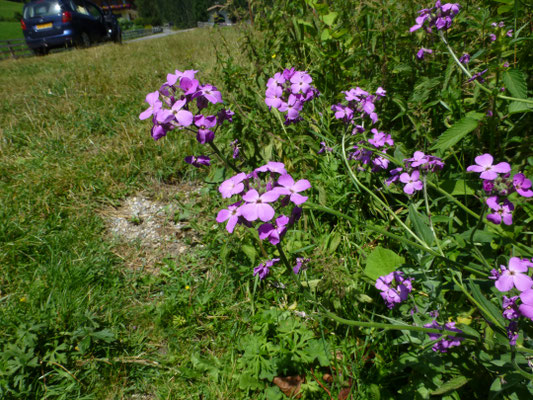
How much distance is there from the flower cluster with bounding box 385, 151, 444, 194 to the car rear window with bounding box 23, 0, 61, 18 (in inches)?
533

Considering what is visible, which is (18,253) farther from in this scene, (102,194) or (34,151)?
(34,151)

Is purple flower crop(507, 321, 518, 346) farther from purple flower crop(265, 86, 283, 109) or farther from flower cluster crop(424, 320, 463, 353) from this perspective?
purple flower crop(265, 86, 283, 109)

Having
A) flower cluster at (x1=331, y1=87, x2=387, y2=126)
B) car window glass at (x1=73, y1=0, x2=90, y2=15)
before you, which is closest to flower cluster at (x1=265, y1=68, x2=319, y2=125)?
flower cluster at (x1=331, y1=87, x2=387, y2=126)

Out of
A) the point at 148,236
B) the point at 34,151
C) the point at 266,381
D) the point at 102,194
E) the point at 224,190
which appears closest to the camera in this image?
the point at 224,190

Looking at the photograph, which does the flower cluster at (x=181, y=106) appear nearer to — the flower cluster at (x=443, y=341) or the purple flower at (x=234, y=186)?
the purple flower at (x=234, y=186)

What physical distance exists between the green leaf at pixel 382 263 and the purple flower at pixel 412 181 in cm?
30

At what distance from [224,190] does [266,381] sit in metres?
0.97

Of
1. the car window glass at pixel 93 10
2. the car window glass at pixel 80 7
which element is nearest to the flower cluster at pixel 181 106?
the car window glass at pixel 80 7

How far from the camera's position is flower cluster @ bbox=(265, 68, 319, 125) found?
1.68 meters

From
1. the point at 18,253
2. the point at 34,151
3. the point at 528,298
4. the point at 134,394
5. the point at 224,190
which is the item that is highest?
the point at 224,190

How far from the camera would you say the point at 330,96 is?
2.40 metres

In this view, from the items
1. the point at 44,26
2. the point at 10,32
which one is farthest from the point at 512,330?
the point at 10,32

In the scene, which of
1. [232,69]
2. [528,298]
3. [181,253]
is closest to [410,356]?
[528,298]

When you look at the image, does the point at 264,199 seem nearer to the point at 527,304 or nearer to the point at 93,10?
the point at 527,304
